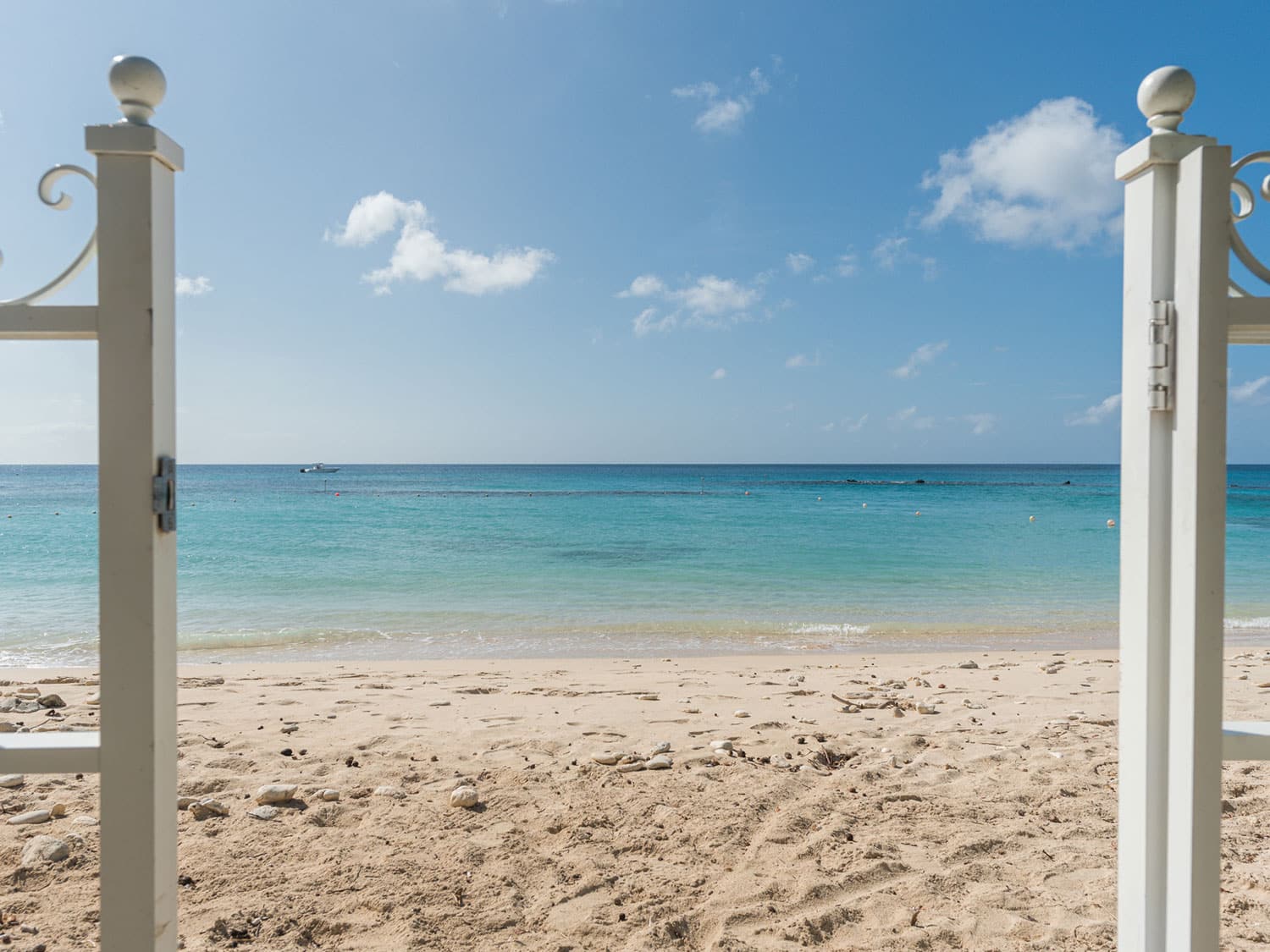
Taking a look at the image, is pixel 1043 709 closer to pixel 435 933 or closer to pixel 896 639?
pixel 896 639

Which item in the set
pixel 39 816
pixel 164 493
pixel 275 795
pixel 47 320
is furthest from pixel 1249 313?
pixel 39 816

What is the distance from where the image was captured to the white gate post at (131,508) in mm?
1464

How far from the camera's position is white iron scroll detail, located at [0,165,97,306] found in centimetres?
147

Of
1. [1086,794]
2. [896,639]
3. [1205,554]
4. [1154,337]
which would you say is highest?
[1154,337]

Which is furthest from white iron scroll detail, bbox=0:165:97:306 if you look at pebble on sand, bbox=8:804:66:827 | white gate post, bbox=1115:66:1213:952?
pebble on sand, bbox=8:804:66:827

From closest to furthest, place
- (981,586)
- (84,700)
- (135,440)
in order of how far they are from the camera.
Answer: (135,440)
(84,700)
(981,586)

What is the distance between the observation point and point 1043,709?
518 cm

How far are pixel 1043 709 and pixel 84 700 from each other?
7399mm

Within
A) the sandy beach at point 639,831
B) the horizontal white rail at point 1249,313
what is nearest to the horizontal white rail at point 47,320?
the sandy beach at point 639,831

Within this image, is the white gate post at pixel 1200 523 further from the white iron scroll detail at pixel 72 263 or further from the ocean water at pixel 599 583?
the ocean water at pixel 599 583

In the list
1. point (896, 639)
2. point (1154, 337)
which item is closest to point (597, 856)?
point (1154, 337)

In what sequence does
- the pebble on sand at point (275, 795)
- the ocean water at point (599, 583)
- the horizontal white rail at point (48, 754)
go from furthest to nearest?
1. the ocean water at point (599, 583)
2. the pebble on sand at point (275, 795)
3. the horizontal white rail at point (48, 754)

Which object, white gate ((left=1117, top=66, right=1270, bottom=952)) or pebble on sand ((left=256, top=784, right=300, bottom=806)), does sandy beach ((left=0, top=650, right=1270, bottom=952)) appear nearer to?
pebble on sand ((left=256, top=784, right=300, bottom=806))

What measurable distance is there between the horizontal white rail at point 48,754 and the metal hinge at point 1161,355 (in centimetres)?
243
